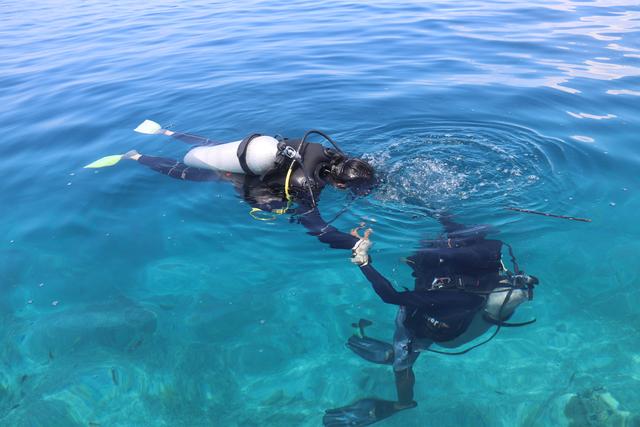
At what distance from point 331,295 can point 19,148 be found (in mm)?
6367

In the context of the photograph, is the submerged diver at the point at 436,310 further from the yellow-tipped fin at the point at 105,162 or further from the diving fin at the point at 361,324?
the yellow-tipped fin at the point at 105,162

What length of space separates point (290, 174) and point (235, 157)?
37.6 inches

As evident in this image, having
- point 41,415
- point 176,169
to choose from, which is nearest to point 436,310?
point 41,415

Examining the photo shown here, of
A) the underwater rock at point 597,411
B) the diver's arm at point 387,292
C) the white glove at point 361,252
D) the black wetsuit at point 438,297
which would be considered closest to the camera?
the underwater rock at point 597,411

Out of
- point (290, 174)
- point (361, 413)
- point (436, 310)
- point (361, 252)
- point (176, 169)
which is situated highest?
point (290, 174)

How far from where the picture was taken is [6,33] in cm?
1780

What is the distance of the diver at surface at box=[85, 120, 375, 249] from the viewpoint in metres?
5.34

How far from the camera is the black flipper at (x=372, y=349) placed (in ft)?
14.1

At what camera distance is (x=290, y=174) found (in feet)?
17.9

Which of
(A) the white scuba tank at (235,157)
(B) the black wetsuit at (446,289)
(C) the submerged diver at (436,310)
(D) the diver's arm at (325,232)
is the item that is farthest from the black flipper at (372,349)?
(A) the white scuba tank at (235,157)

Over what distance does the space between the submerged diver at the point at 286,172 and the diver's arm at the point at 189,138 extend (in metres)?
1.16

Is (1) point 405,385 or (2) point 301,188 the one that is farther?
(2) point 301,188

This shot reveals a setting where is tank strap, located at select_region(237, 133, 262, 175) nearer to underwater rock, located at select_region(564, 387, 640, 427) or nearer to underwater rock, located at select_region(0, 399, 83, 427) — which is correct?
underwater rock, located at select_region(0, 399, 83, 427)

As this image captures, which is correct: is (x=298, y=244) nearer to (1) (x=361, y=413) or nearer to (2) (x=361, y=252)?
(2) (x=361, y=252)
